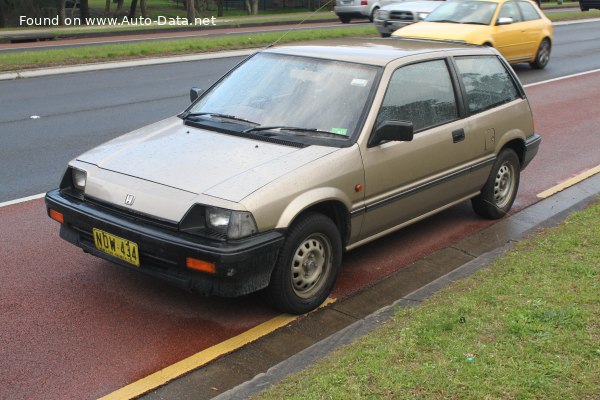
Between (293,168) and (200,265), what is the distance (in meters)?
0.88

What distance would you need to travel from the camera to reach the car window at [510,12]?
53.2 ft

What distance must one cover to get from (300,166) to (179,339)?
1.32m

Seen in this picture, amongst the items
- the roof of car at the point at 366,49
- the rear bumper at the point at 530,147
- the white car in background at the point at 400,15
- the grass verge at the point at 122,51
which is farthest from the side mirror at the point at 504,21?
the roof of car at the point at 366,49

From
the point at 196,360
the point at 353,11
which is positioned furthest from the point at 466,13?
the point at 353,11

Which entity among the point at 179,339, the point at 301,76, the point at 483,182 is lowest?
the point at 179,339

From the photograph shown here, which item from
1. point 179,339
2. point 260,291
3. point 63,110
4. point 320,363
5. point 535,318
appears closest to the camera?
point 320,363

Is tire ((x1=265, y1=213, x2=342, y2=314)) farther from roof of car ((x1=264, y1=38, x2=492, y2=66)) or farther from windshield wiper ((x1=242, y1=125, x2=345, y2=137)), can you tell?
roof of car ((x1=264, y1=38, x2=492, y2=66))

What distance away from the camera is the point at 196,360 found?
4.33m

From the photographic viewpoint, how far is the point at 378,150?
5.35 metres

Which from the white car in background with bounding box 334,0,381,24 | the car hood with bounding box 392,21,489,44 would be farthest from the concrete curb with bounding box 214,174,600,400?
the white car in background with bounding box 334,0,381,24

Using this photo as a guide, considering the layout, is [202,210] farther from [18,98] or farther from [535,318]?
[18,98]

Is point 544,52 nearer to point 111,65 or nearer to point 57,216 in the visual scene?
point 111,65

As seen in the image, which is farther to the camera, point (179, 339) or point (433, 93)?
point (433, 93)

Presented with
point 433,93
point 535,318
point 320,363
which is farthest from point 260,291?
point 433,93
